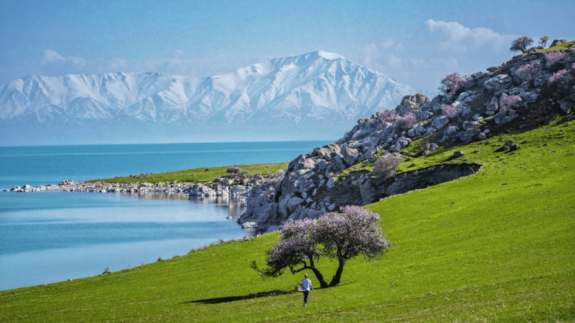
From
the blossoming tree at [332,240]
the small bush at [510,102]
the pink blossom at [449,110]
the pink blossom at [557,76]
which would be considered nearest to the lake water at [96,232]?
the blossoming tree at [332,240]

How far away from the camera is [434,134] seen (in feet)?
372

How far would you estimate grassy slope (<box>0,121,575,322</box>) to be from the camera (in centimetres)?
3334

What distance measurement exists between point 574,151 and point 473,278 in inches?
2004

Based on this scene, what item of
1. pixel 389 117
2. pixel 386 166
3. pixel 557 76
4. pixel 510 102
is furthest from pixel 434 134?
→ pixel 389 117

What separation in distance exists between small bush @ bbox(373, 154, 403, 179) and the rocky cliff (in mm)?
1128

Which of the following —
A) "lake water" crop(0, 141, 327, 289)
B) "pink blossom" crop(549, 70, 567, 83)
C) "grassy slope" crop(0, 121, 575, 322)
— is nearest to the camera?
"grassy slope" crop(0, 121, 575, 322)

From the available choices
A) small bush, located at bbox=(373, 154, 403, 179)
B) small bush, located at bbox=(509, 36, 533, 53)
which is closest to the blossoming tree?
small bush, located at bbox=(373, 154, 403, 179)

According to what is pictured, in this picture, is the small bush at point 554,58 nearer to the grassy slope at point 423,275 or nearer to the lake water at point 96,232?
the grassy slope at point 423,275

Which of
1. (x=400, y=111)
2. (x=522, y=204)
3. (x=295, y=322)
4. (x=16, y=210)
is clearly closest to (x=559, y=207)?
(x=522, y=204)

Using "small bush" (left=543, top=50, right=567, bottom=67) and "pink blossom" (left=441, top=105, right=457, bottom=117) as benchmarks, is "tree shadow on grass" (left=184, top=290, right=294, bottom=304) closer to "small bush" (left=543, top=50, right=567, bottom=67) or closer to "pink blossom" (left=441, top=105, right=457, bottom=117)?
"pink blossom" (left=441, top=105, right=457, bottom=117)

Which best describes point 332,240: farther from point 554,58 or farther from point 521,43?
point 521,43

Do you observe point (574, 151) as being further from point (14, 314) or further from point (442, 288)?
point (14, 314)

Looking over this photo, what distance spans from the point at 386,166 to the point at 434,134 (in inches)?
764

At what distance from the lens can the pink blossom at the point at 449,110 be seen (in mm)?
116188
